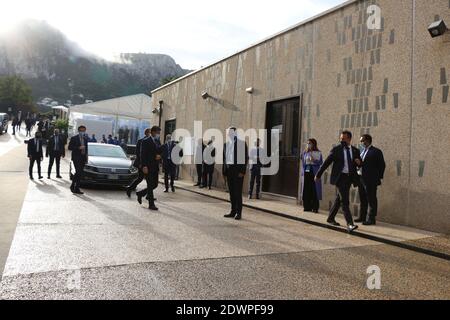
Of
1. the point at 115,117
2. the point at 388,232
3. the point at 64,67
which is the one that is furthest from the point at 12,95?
the point at 64,67

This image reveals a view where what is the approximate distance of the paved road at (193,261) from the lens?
376 centimetres

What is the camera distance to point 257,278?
166 inches

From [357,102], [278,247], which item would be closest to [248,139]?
[357,102]

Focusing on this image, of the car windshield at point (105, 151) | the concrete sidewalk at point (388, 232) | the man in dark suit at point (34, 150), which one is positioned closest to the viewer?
the concrete sidewalk at point (388, 232)

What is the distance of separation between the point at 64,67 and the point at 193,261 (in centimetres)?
17866

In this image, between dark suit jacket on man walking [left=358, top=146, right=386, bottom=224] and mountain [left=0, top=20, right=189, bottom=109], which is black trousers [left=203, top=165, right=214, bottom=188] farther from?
mountain [left=0, top=20, right=189, bottom=109]

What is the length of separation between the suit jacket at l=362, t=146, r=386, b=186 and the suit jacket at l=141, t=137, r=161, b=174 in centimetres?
458

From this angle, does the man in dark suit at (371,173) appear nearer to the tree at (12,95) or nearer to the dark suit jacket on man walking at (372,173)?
the dark suit jacket on man walking at (372,173)

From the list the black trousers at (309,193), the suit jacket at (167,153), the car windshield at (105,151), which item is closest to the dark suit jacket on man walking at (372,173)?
the black trousers at (309,193)

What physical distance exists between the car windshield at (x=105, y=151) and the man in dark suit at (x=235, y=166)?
20.0ft

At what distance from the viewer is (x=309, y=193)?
10.2 meters

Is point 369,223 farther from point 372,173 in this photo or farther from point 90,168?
point 90,168
